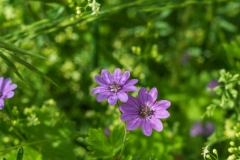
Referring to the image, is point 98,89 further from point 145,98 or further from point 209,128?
point 209,128

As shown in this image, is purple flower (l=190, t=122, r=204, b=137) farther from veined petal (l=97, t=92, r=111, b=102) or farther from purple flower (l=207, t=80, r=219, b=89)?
veined petal (l=97, t=92, r=111, b=102)

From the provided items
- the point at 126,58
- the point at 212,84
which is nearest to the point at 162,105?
the point at 126,58

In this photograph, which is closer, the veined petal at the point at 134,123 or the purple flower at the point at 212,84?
the veined petal at the point at 134,123

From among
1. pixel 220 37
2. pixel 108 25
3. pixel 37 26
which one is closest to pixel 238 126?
pixel 37 26

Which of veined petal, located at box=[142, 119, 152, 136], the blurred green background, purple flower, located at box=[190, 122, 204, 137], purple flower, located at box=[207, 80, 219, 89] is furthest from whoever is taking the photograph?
purple flower, located at box=[207, 80, 219, 89]

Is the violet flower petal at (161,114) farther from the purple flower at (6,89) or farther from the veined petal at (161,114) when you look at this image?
the purple flower at (6,89)

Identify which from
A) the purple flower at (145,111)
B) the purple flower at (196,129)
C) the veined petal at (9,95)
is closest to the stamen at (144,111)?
the purple flower at (145,111)

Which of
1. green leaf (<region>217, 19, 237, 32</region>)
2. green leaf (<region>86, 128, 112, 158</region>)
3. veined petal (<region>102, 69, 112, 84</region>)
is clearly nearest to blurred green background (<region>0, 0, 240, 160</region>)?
green leaf (<region>217, 19, 237, 32</region>)
